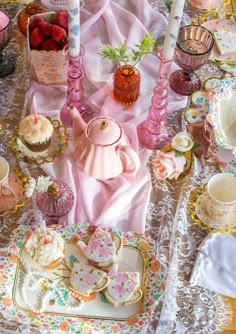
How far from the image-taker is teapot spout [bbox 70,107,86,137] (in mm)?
1318

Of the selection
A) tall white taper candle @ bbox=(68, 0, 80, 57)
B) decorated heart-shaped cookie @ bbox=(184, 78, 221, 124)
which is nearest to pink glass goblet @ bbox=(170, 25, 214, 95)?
decorated heart-shaped cookie @ bbox=(184, 78, 221, 124)

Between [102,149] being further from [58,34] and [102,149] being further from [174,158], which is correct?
[58,34]

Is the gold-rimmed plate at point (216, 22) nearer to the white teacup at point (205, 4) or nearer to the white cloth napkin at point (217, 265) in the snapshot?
the white teacup at point (205, 4)

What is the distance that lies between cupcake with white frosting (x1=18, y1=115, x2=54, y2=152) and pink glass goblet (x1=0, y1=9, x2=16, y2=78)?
0.26 metres

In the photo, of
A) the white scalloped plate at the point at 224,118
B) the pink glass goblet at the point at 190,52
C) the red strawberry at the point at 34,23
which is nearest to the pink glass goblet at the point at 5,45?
the red strawberry at the point at 34,23

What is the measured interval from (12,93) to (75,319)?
615 millimetres

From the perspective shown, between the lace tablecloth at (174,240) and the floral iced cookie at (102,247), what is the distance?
10cm

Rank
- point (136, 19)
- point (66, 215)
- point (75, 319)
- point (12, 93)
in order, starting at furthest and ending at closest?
point (136, 19) → point (12, 93) → point (66, 215) → point (75, 319)

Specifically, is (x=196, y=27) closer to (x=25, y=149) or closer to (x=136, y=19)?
(x=136, y=19)

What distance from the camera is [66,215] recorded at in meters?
1.25

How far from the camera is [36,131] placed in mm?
1280

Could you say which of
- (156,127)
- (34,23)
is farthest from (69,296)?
(34,23)

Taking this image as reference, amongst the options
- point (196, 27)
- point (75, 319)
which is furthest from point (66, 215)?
point (196, 27)

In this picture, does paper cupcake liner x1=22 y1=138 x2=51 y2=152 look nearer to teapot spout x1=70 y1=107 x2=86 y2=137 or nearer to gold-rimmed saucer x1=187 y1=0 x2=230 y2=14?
teapot spout x1=70 y1=107 x2=86 y2=137
